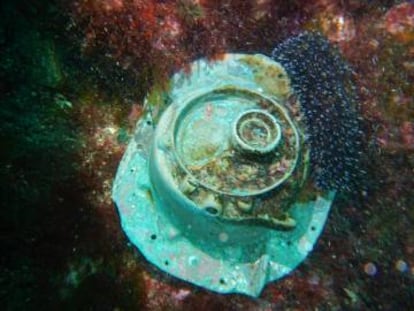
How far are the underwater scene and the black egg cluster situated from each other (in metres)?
0.01

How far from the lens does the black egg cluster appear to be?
144 inches

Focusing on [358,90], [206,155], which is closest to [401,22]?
[358,90]

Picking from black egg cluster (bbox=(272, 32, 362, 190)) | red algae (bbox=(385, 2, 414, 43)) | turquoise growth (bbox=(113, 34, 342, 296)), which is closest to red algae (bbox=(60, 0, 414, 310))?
red algae (bbox=(385, 2, 414, 43))

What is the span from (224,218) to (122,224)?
983 mm

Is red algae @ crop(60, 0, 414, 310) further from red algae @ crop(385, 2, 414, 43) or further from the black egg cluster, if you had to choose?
the black egg cluster

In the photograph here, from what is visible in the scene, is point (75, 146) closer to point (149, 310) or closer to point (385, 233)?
point (149, 310)

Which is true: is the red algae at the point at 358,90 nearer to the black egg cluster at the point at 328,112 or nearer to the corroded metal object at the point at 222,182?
the corroded metal object at the point at 222,182

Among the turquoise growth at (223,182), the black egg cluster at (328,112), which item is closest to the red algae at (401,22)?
the black egg cluster at (328,112)

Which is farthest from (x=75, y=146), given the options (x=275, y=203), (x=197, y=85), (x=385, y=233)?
(x=385, y=233)

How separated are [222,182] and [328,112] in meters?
1.17

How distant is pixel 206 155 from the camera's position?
11.7ft

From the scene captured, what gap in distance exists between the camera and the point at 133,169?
3.87 m

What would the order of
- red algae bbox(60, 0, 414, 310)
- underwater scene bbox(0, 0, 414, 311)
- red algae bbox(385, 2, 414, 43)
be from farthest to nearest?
red algae bbox(385, 2, 414, 43) < red algae bbox(60, 0, 414, 310) < underwater scene bbox(0, 0, 414, 311)

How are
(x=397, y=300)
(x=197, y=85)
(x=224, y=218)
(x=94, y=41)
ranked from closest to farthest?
(x=224, y=218)
(x=397, y=300)
(x=94, y=41)
(x=197, y=85)
